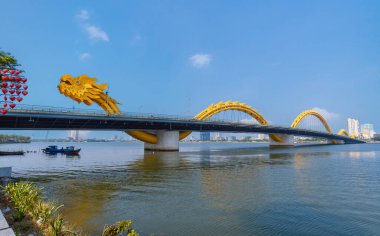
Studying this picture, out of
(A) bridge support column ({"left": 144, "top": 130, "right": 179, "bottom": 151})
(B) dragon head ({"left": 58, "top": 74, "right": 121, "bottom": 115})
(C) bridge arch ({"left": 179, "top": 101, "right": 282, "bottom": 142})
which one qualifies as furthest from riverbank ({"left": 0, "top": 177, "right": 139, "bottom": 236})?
(C) bridge arch ({"left": 179, "top": 101, "right": 282, "bottom": 142})

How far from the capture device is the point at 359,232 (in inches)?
504

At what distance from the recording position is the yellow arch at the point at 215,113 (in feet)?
271

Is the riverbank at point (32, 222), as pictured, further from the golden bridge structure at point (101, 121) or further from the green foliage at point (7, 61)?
the golden bridge structure at point (101, 121)

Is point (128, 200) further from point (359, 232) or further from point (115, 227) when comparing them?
point (359, 232)

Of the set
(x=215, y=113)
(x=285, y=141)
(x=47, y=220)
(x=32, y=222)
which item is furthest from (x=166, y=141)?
(x=285, y=141)

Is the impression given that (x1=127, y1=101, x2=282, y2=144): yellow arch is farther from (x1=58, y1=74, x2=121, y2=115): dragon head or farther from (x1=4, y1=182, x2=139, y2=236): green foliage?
(x1=4, y1=182, x2=139, y2=236): green foliage

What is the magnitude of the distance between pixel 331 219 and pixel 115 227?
11837 millimetres

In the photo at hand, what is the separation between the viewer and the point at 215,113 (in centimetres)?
12144

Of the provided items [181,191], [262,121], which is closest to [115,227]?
[181,191]

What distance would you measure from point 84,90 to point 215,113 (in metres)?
68.1

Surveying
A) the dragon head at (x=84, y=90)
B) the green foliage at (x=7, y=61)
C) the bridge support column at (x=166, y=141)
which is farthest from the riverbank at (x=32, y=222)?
the bridge support column at (x=166, y=141)

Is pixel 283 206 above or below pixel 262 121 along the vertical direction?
below

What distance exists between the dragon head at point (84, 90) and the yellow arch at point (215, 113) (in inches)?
560

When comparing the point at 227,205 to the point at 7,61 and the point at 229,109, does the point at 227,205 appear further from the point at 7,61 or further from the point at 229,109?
the point at 229,109
